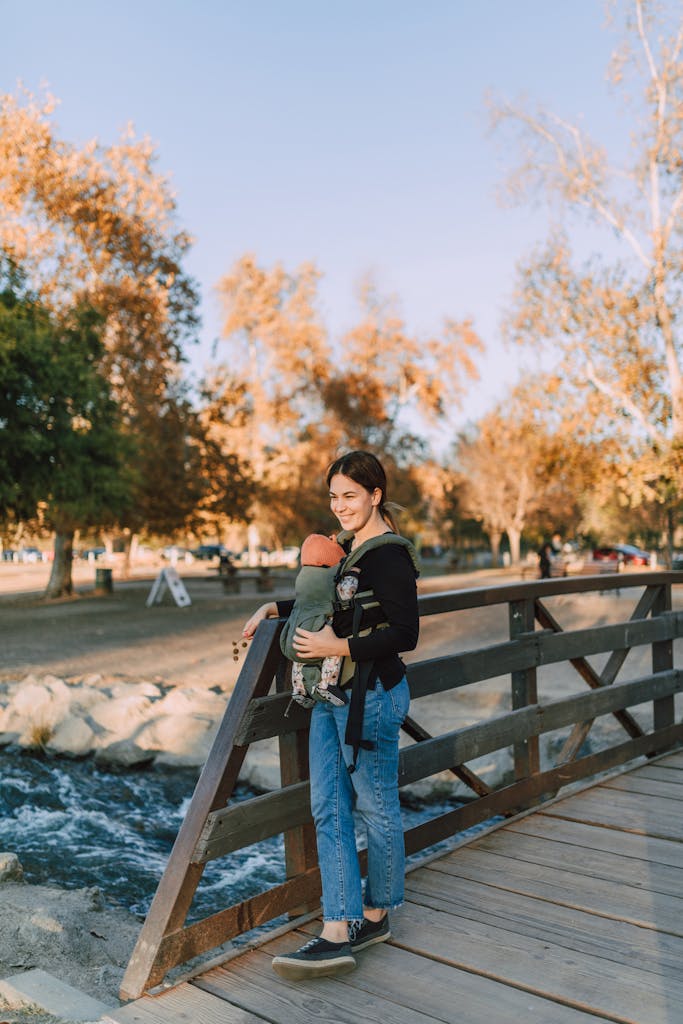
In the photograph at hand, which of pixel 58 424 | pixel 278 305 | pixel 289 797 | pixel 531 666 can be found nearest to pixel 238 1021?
pixel 289 797

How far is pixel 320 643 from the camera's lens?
10.3 ft

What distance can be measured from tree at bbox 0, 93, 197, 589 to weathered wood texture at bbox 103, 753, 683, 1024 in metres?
23.0

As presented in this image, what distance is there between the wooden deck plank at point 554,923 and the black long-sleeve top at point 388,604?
4.10 ft

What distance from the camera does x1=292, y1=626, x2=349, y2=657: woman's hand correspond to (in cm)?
312

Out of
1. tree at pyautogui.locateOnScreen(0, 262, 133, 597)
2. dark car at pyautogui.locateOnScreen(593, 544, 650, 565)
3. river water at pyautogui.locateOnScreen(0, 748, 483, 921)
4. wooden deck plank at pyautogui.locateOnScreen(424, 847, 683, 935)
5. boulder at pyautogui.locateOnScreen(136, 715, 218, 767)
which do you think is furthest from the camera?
dark car at pyautogui.locateOnScreen(593, 544, 650, 565)

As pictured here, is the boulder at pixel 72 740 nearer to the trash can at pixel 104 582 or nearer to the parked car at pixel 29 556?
the trash can at pixel 104 582

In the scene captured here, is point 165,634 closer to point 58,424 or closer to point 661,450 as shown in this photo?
point 58,424

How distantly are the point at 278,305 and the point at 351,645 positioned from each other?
4184cm

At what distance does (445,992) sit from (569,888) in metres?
1.10

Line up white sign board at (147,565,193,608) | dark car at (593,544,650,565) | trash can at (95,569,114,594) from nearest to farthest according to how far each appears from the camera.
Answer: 1. white sign board at (147,565,193,608)
2. trash can at (95,569,114,594)
3. dark car at (593,544,650,565)

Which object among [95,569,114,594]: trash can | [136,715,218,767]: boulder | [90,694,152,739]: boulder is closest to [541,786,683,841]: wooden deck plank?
[136,715,218,767]: boulder

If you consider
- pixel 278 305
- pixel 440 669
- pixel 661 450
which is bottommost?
pixel 440 669

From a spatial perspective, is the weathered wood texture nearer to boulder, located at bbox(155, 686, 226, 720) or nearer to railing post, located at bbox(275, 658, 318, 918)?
railing post, located at bbox(275, 658, 318, 918)

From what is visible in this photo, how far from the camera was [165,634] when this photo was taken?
1859 centimetres
